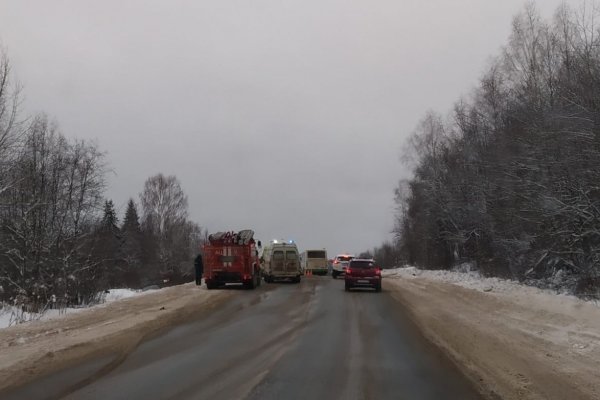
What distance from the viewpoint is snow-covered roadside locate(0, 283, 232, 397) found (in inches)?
347

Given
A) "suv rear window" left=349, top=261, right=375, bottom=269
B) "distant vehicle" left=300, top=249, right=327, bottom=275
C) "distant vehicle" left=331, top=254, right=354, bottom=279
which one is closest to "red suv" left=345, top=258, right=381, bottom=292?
"suv rear window" left=349, top=261, right=375, bottom=269

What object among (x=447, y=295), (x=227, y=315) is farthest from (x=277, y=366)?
(x=447, y=295)

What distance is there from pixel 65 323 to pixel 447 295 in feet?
51.4

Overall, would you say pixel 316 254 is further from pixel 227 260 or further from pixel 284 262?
pixel 227 260

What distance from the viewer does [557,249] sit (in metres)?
23.9

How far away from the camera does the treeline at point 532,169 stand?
20844 mm

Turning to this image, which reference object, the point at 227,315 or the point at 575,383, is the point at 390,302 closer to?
the point at 227,315

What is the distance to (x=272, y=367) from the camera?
29.6ft

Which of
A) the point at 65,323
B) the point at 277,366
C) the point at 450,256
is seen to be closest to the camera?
the point at 277,366

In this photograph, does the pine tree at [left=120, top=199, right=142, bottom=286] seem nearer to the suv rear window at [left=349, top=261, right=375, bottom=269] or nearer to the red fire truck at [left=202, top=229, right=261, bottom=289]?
the red fire truck at [left=202, top=229, right=261, bottom=289]

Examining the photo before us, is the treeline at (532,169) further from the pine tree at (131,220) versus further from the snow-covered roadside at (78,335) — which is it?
the pine tree at (131,220)

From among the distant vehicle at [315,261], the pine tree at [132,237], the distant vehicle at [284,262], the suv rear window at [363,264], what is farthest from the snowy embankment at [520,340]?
the pine tree at [132,237]

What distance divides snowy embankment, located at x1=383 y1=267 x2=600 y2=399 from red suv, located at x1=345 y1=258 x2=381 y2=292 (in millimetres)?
6027

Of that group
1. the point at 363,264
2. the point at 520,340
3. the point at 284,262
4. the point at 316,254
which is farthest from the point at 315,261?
the point at 520,340
